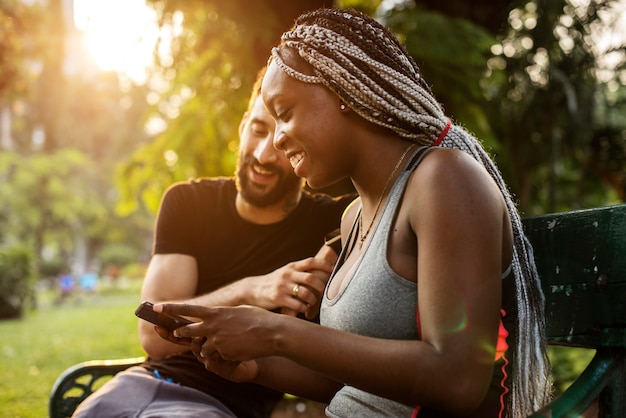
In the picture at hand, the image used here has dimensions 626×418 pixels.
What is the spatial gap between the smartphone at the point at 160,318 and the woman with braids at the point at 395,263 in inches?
1.8

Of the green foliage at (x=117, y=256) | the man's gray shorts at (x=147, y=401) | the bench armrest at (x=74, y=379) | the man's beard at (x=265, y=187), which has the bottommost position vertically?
the green foliage at (x=117, y=256)

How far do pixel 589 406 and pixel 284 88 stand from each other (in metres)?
1.22

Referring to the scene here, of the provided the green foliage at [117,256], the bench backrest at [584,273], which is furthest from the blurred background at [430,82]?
the green foliage at [117,256]

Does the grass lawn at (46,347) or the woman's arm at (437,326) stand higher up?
the woman's arm at (437,326)

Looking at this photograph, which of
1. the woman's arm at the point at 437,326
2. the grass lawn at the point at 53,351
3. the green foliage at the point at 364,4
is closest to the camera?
the woman's arm at the point at 437,326

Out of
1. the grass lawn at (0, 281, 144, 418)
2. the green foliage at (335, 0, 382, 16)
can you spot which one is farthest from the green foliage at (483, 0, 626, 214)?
the grass lawn at (0, 281, 144, 418)

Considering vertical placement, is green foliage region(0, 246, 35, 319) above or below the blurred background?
below

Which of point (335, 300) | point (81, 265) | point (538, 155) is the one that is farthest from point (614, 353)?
point (81, 265)

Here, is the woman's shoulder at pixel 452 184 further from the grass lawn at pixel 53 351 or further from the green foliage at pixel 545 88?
the green foliage at pixel 545 88

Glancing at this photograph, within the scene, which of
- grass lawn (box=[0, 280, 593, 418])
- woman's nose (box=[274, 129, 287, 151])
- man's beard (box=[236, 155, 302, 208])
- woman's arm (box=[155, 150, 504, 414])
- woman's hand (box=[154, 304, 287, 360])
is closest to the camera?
woman's arm (box=[155, 150, 504, 414])

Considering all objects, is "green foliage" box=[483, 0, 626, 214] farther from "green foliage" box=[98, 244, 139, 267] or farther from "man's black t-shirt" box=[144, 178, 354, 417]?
"green foliage" box=[98, 244, 139, 267]

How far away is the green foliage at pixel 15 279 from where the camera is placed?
1834cm

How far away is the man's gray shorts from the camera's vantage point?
8.47ft

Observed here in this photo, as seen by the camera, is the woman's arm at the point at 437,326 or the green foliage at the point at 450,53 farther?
the green foliage at the point at 450,53
